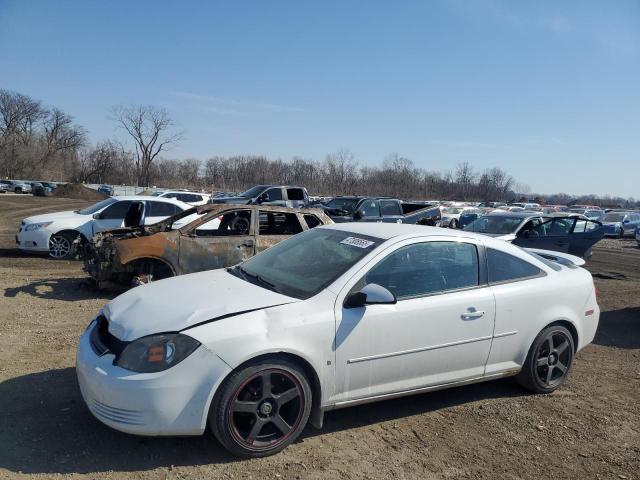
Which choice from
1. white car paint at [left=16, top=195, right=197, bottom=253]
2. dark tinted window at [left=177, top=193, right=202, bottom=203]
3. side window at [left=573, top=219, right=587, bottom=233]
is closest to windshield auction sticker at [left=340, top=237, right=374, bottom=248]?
white car paint at [left=16, top=195, right=197, bottom=253]

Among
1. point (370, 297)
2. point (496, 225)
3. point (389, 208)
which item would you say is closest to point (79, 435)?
point (370, 297)

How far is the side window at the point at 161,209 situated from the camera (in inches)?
467

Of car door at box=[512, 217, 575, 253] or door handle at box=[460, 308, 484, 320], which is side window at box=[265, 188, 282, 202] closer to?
car door at box=[512, 217, 575, 253]

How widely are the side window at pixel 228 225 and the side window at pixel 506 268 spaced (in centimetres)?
467

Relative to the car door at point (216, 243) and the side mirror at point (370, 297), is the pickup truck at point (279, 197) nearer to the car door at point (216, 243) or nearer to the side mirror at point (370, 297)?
the car door at point (216, 243)

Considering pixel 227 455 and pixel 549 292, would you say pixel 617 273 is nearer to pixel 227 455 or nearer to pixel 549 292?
pixel 549 292

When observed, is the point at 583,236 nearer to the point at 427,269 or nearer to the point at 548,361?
the point at 548,361

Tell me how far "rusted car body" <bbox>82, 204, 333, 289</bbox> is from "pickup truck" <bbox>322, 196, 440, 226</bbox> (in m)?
8.75

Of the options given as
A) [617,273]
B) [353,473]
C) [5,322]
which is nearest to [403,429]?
[353,473]

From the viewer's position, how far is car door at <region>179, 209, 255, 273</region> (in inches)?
307

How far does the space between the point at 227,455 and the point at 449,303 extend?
2.00 metres

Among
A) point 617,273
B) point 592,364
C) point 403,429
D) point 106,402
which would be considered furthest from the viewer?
point 617,273

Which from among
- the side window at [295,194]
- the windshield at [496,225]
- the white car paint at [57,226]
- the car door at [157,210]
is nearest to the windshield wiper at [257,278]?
the white car paint at [57,226]

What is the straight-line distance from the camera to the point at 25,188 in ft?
212
